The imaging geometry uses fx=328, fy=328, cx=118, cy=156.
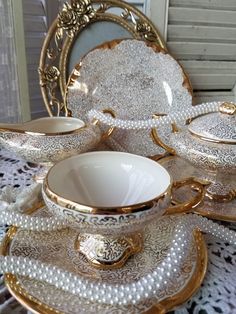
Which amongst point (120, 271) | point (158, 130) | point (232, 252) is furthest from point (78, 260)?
point (158, 130)

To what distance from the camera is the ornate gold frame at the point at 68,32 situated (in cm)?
51

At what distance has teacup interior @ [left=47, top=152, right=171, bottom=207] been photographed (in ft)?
1.05

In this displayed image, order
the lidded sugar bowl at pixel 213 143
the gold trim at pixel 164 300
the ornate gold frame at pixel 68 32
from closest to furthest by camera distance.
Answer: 1. the gold trim at pixel 164 300
2. the lidded sugar bowl at pixel 213 143
3. the ornate gold frame at pixel 68 32

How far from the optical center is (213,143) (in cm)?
36

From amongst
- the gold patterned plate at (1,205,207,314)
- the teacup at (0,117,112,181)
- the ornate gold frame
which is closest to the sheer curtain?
the ornate gold frame

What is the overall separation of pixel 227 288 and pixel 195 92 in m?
0.42

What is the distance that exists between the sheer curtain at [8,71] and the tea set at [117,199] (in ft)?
0.53

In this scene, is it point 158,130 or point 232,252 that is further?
point 158,130

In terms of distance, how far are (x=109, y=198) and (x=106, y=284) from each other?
12 cm

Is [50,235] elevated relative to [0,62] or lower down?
lower down

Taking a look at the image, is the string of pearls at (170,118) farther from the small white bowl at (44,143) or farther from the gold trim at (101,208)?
the gold trim at (101,208)

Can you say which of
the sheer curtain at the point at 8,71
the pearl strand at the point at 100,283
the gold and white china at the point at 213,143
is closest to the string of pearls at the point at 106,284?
the pearl strand at the point at 100,283

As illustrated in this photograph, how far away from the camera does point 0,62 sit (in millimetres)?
555

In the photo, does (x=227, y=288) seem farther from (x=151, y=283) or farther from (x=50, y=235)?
(x=50, y=235)
